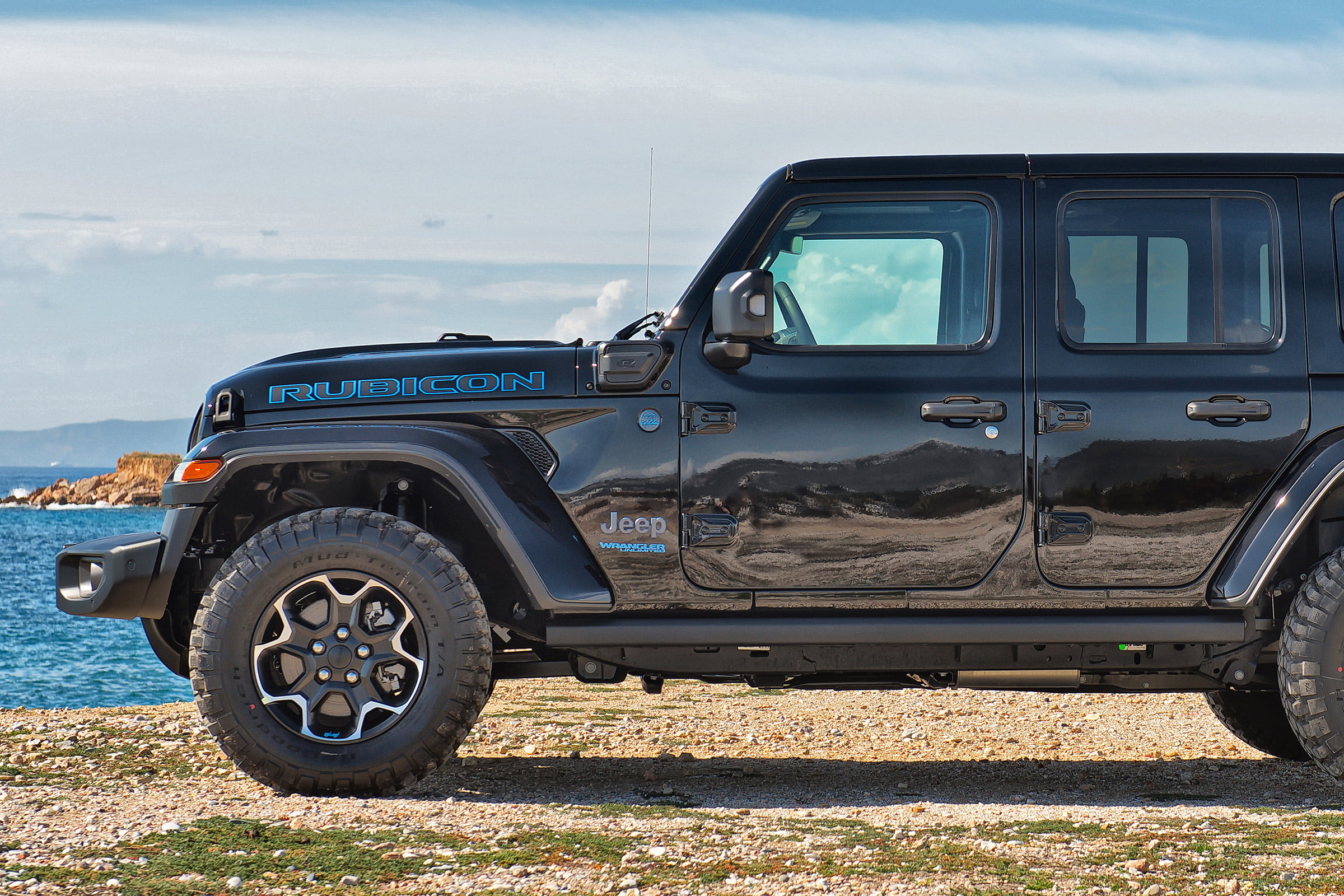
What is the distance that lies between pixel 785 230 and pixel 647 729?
3225 millimetres

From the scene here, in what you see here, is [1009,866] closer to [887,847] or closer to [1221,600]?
[887,847]

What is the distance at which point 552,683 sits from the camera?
1018 centimetres

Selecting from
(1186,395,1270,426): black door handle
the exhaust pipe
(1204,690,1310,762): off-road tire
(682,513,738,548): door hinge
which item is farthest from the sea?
(1204,690,1310,762): off-road tire

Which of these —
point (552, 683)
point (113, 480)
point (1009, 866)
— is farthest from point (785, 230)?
point (113, 480)

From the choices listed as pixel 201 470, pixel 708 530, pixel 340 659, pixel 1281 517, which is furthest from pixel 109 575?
pixel 1281 517

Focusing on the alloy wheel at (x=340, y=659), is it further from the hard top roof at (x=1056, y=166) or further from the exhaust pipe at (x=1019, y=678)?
the hard top roof at (x=1056, y=166)

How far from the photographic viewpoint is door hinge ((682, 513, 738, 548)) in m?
4.36

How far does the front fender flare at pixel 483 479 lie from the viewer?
432 centimetres

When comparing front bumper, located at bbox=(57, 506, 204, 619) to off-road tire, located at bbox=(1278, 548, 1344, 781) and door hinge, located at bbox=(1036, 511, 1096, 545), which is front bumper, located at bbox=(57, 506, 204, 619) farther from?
off-road tire, located at bbox=(1278, 548, 1344, 781)

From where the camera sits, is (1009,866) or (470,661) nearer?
(1009,866)

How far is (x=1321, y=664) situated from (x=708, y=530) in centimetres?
215

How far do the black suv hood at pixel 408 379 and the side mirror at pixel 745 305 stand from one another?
0.61m

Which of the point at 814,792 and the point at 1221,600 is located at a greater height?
the point at 1221,600

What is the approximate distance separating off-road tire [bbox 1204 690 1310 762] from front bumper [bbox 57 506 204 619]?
4465 millimetres
